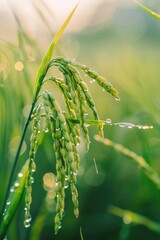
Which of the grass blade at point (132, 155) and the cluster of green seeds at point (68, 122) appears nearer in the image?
the cluster of green seeds at point (68, 122)

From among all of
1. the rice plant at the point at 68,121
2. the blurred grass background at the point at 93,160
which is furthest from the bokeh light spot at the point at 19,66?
the rice plant at the point at 68,121

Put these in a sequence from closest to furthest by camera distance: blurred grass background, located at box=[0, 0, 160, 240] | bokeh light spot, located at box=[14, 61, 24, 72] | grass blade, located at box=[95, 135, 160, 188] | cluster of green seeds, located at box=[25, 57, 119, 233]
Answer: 1. cluster of green seeds, located at box=[25, 57, 119, 233]
2. grass blade, located at box=[95, 135, 160, 188]
3. bokeh light spot, located at box=[14, 61, 24, 72]
4. blurred grass background, located at box=[0, 0, 160, 240]

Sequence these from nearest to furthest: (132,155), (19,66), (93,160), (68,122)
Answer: (68,122), (132,155), (19,66), (93,160)

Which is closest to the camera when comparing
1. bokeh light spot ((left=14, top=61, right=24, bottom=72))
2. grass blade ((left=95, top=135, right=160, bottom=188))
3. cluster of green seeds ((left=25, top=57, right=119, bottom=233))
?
cluster of green seeds ((left=25, top=57, right=119, bottom=233))

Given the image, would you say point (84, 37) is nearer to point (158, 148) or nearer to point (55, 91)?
point (55, 91)

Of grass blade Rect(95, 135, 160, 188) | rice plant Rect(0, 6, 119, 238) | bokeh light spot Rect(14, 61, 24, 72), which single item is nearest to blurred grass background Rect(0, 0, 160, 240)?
bokeh light spot Rect(14, 61, 24, 72)

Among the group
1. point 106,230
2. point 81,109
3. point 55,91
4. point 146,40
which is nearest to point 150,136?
point 106,230

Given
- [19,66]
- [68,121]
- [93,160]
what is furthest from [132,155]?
[93,160]

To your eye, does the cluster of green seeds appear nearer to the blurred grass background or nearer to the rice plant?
the rice plant

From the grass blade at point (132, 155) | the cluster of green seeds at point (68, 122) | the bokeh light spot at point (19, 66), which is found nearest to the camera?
the cluster of green seeds at point (68, 122)

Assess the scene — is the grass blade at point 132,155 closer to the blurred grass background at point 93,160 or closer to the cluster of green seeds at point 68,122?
the blurred grass background at point 93,160

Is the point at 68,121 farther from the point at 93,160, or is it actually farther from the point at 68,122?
the point at 93,160
